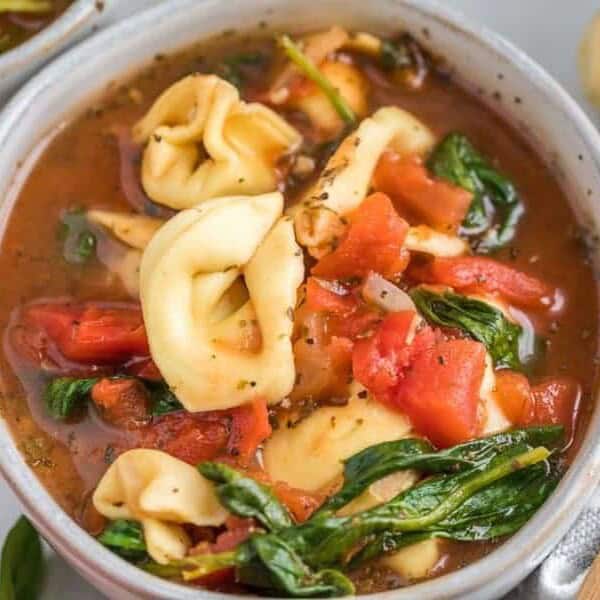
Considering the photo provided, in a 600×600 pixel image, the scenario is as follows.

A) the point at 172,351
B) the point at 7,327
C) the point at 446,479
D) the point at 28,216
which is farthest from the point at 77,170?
the point at 446,479

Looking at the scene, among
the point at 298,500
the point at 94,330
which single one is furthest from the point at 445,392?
the point at 94,330

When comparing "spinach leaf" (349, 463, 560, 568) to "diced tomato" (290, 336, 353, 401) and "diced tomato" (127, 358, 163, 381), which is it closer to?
"diced tomato" (290, 336, 353, 401)

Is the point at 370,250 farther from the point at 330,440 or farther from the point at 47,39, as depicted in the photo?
the point at 47,39

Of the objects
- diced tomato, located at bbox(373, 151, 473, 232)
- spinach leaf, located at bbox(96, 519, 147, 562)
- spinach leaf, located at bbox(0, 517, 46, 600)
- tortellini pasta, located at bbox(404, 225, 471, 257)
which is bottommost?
spinach leaf, located at bbox(0, 517, 46, 600)

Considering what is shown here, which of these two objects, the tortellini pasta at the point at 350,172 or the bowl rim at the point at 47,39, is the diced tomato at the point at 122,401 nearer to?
the tortellini pasta at the point at 350,172

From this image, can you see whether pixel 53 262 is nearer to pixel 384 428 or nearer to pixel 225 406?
pixel 225 406

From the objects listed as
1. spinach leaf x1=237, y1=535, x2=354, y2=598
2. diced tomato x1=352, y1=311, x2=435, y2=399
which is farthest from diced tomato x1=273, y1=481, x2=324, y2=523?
diced tomato x1=352, y1=311, x2=435, y2=399
